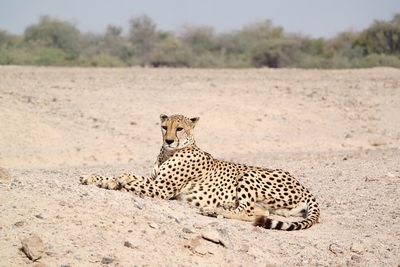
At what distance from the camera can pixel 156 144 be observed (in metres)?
14.4

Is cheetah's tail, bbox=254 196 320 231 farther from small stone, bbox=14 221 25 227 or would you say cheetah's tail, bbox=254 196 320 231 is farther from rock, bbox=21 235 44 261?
rock, bbox=21 235 44 261

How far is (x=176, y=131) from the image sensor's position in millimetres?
8180

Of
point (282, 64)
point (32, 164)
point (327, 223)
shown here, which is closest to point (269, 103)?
point (32, 164)

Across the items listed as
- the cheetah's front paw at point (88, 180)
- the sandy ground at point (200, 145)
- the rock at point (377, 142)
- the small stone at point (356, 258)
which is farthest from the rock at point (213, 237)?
the rock at point (377, 142)

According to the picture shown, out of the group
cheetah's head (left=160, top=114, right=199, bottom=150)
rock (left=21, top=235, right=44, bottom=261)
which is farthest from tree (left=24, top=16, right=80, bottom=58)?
rock (left=21, top=235, right=44, bottom=261)

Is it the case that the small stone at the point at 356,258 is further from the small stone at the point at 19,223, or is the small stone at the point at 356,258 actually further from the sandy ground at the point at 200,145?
the small stone at the point at 19,223

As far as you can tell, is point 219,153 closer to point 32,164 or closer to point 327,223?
point 32,164

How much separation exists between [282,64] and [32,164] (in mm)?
19471

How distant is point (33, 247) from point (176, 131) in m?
2.85

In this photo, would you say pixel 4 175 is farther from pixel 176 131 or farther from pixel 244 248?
pixel 244 248

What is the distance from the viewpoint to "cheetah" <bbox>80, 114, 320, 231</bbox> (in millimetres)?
7883

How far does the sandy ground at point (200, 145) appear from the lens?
620 centimetres

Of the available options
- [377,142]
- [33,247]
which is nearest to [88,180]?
[33,247]

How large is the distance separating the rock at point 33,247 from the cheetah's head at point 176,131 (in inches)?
105
